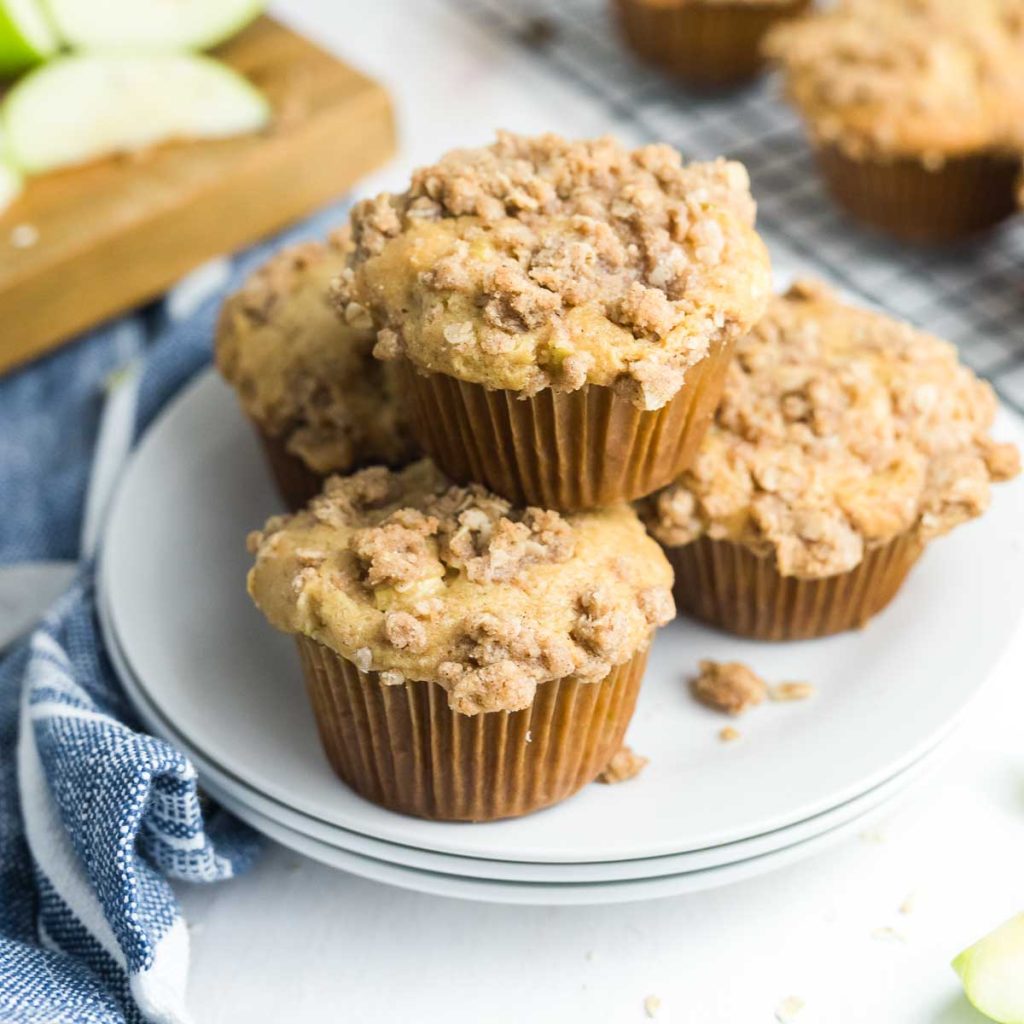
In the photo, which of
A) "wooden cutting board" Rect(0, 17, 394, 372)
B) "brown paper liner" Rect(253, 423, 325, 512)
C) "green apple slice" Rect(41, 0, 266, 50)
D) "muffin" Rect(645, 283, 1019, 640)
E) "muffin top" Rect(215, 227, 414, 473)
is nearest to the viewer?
"muffin" Rect(645, 283, 1019, 640)

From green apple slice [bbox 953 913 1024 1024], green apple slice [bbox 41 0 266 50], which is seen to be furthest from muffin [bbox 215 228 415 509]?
green apple slice [bbox 41 0 266 50]

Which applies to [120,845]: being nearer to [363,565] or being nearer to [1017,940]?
[363,565]

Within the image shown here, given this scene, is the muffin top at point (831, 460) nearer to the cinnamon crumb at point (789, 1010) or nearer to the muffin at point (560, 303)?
the muffin at point (560, 303)

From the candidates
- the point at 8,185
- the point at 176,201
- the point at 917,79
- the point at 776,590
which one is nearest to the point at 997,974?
the point at 776,590

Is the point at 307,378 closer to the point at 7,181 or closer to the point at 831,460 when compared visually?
the point at 831,460

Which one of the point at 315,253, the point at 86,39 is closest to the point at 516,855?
the point at 315,253

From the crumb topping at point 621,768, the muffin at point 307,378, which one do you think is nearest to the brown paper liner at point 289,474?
the muffin at point 307,378

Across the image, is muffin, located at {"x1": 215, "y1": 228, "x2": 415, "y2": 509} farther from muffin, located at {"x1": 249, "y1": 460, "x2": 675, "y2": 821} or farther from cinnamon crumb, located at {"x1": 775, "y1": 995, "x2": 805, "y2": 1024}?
cinnamon crumb, located at {"x1": 775, "y1": 995, "x2": 805, "y2": 1024}
